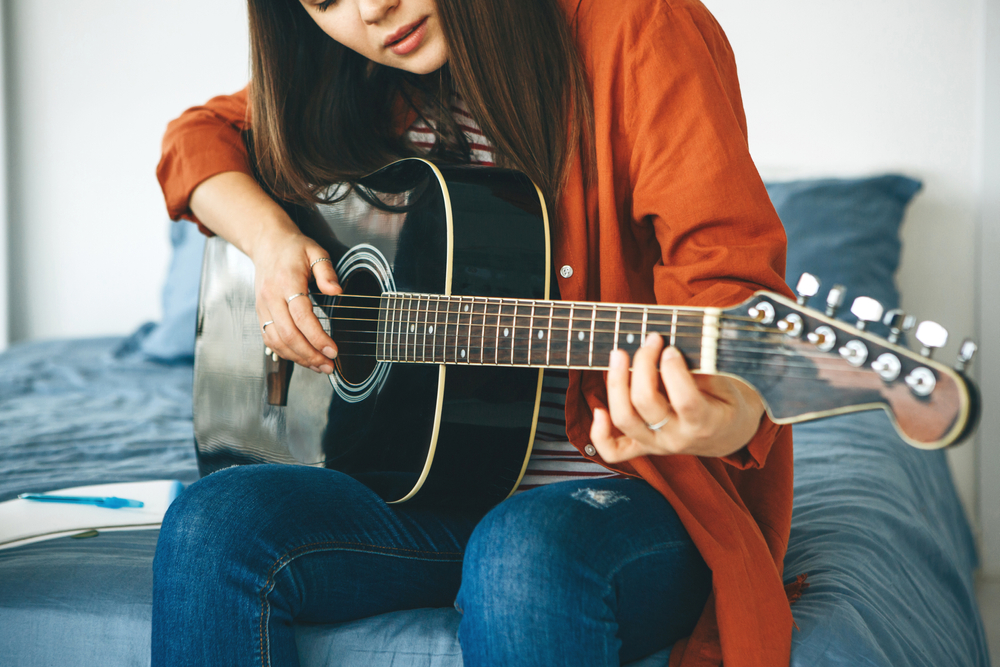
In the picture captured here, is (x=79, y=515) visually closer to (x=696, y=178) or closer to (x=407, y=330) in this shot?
(x=407, y=330)

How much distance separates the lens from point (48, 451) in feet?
4.19

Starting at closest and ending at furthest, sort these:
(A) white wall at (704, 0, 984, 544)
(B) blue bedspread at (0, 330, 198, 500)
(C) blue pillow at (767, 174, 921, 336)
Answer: (B) blue bedspread at (0, 330, 198, 500) → (C) blue pillow at (767, 174, 921, 336) → (A) white wall at (704, 0, 984, 544)

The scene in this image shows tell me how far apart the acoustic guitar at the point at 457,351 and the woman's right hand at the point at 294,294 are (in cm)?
4

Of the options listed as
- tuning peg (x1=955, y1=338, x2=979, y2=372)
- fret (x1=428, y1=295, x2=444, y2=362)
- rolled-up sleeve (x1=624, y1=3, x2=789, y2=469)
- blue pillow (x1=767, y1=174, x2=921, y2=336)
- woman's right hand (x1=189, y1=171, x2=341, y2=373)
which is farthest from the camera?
blue pillow (x1=767, y1=174, x2=921, y2=336)

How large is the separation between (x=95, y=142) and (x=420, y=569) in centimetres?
260

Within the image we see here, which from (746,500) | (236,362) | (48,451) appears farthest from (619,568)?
(48,451)

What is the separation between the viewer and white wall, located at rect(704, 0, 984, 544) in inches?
70.4

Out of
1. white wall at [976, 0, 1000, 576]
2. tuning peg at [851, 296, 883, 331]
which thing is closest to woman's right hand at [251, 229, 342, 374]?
tuning peg at [851, 296, 883, 331]

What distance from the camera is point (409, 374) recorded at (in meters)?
0.81

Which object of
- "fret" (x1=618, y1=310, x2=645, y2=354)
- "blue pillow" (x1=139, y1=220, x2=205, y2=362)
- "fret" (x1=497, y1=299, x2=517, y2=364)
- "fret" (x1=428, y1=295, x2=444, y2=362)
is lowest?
"blue pillow" (x1=139, y1=220, x2=205, y2=362)

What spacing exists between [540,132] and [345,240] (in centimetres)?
29

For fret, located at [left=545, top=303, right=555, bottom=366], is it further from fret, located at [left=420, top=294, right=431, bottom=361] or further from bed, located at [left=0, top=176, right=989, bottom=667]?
bed, located at [left=0, top=176, right=989, bottom=667]

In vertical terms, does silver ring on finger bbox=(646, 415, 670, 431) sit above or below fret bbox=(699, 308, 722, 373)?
below

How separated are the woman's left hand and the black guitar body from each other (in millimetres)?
165
